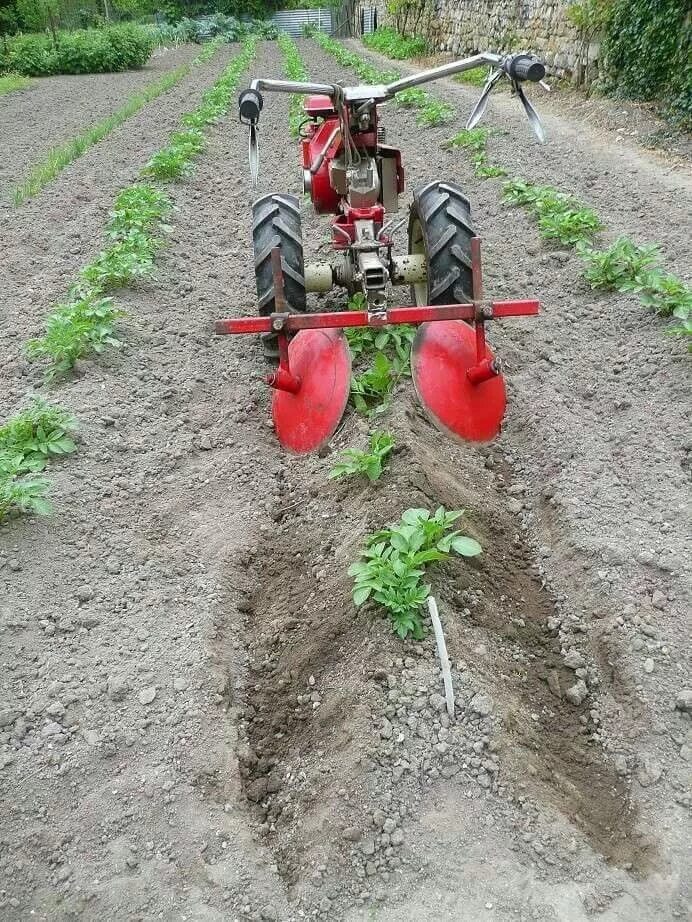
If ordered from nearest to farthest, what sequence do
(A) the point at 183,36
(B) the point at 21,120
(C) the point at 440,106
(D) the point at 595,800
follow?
(D) the point at 595,800 < (C) the point at 440,106 < (B) the point at 21,120 < (A) the point at 183,36

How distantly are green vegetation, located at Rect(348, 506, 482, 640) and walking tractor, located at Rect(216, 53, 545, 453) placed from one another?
975mm

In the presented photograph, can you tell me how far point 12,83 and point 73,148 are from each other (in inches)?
526

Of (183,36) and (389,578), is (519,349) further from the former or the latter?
(183,36)

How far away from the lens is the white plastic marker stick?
101 inches

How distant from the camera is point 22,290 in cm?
645

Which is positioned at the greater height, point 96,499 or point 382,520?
point 382,520

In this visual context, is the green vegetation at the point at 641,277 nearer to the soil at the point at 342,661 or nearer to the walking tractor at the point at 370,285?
the soil at the point at 342,661

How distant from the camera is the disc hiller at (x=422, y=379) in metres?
3.82

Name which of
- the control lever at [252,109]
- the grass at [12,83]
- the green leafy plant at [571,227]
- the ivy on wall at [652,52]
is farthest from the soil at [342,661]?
the grass at [12,83]

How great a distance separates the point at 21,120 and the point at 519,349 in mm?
14826

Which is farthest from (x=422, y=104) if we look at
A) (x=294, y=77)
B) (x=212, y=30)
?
(x=212, y=30)

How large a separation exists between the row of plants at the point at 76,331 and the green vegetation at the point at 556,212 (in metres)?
3.30

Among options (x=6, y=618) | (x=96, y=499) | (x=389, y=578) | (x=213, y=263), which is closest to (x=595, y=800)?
(x=389, y=578)

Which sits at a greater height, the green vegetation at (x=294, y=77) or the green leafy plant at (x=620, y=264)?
the green leafy plant at (x=620, y=264)
